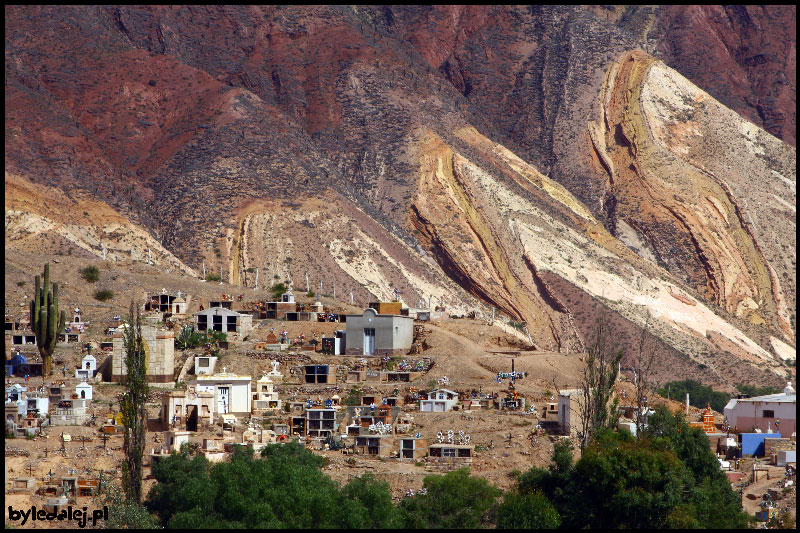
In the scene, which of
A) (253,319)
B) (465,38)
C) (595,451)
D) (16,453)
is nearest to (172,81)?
(465,38)

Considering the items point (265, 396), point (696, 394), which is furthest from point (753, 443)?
point (696, 394)

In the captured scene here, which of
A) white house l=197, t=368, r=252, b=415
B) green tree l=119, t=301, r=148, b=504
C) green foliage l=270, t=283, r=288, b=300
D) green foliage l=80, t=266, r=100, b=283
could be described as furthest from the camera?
green foliage l=270, t=283, r=288, b=300

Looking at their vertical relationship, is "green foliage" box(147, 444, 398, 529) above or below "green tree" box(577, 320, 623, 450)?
below

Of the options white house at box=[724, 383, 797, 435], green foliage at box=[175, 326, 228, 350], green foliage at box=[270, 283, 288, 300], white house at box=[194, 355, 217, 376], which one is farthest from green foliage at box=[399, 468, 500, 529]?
green foliage at box=[270, 283, 288, 300]

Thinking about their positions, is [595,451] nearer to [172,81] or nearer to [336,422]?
[336,422]

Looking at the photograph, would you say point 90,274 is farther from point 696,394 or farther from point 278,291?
point 696,394

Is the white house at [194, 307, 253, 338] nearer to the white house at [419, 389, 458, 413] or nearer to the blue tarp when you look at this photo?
the white house at [419, 389, 458, 413]

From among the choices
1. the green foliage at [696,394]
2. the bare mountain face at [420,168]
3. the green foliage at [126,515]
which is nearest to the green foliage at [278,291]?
the bare mountain face at [420,168]

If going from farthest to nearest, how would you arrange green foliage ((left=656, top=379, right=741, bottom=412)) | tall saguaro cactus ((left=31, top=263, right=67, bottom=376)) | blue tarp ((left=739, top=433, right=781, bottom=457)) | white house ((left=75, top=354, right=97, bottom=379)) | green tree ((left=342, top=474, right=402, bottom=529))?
green foliage ((left=656, top=379, right=741, bottom=412)), white house ((left=75, top=354, right=97, bottom=379)), tall saguaro cactus ((left=31, top=263, right=67, bottom=376)), blue tarp ((left=739, top=433, right=781, bottom=457)), green tree ((left=342, top=474, right=402, bottom=529))
